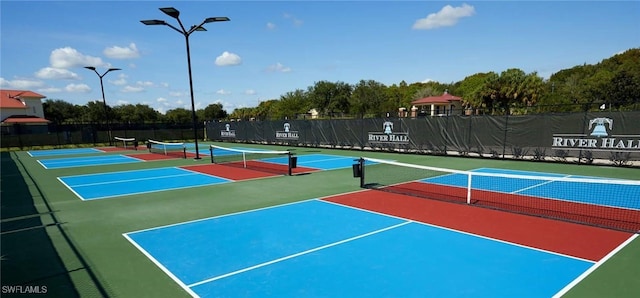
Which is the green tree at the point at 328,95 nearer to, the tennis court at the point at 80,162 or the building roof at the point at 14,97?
the building roof at the point at 14,97

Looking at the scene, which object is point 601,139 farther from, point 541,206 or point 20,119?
point 20,119

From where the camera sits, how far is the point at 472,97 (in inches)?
2405

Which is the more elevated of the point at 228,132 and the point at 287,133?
the point at 287,133

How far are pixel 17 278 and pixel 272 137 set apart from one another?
29.7 metres

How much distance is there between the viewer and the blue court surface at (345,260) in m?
5.00

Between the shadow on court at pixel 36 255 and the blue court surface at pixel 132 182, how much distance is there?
191cm

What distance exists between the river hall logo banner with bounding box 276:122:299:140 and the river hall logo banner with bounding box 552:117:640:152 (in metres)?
20.0

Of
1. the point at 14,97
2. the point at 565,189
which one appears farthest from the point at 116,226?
the point at 14,97

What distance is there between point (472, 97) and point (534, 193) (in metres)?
54.4

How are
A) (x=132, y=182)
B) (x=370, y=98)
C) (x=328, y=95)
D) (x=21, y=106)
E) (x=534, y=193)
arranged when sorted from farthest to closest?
(x=328, y=95), (x=370, y=98), (x=21, y=106), (x=132, y=182), (x=534, y=193)

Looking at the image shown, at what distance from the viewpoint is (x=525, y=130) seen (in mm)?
18812

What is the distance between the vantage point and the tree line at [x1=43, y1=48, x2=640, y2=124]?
5112 cm

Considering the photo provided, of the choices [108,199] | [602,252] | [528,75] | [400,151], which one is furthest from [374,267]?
[528,75]

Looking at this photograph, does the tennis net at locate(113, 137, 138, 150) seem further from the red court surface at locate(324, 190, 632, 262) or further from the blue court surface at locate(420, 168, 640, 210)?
the blue court surface at locate(420, 168, 640, 210)
